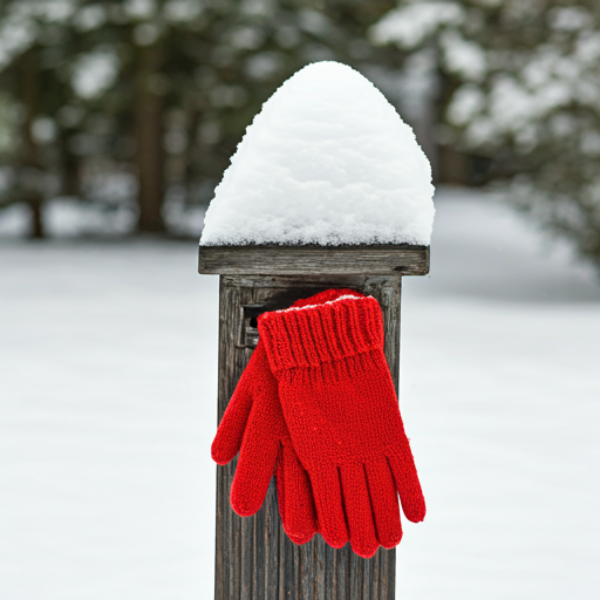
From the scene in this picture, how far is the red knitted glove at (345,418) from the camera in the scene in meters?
1.35

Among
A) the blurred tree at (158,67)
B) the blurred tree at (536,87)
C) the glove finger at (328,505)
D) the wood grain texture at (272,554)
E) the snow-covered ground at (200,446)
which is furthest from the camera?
the blurred tree at (158,67)

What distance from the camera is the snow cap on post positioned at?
142cm

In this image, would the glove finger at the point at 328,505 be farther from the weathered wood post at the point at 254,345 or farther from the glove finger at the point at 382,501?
the weathered wood post at the point at 254,345

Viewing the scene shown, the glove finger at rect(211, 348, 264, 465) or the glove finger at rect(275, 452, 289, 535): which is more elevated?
the glove finger at rect(211, 348, 264, 465)

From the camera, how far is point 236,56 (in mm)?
10094

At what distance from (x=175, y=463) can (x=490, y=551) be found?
1.43m

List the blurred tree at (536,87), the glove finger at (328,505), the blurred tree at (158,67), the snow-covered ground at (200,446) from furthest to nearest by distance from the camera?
1. the blurred tree at (158,67)
2. the blurred tree at (536,87)
3. the snow-covered ground at (200,446)
4. the glove finger at (328,505)

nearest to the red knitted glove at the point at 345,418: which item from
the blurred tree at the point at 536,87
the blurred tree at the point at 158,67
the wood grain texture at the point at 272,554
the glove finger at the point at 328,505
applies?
the glove finger at the point at 328,505

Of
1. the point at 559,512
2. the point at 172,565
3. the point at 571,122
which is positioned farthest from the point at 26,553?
the point at 571,122

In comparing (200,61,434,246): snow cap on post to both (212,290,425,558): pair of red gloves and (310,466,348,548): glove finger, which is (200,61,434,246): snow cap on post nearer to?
(212,290,425,558): pair of red gloves

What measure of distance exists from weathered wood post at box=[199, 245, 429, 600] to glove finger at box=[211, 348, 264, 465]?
0.45ft

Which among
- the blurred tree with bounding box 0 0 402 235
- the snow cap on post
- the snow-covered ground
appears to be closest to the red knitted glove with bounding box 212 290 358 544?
the snow cap on post

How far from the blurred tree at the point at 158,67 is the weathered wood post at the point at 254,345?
8.31 meters

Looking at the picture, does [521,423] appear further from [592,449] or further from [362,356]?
[362,356]
